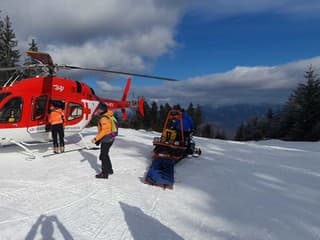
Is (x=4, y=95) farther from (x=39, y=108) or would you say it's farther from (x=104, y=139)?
(x=104, y=139)

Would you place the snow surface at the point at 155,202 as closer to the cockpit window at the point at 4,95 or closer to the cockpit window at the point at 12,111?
the cockpit window at the point at 12,111

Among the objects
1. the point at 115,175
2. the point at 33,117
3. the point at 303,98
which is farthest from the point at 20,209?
the point at 303,98

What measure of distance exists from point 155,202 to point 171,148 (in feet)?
10.6

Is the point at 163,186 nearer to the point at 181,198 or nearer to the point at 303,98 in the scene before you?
the point at 181,198

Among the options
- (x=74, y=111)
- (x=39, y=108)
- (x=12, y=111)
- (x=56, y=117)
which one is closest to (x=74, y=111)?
(x=74, y=111)

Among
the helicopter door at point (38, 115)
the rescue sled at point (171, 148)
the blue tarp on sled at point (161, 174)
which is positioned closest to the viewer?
the blue tarp on sled at point (161, 174)

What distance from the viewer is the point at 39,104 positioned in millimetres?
7918

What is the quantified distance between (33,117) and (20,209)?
4509 mm

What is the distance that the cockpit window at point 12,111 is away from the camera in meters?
7.26


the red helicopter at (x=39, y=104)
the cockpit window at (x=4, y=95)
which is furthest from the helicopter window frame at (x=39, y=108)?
the cockpit window at (x=4, y=95)

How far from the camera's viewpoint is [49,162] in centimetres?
721

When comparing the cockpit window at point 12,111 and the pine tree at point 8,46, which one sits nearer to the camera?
the cockpit window at point 12,111

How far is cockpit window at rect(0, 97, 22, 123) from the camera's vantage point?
23.8 feet

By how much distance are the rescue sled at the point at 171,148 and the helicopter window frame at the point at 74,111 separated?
3.21m
